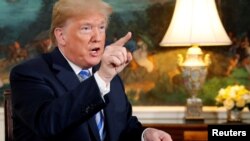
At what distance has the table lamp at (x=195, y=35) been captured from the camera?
4152mm

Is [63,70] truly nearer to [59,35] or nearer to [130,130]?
[59,35]

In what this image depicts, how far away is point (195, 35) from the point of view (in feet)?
13.6

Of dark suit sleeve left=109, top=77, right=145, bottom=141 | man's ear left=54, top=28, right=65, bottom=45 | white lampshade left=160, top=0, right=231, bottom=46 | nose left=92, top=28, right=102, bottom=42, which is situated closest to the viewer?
nose left=92, top=28, right=102, bottom=42

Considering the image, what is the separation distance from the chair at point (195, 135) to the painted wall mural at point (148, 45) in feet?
1.65

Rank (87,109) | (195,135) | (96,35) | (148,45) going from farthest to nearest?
(148,45), (195,135), (96,35), (87,109)

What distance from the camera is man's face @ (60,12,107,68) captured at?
2.18 metres

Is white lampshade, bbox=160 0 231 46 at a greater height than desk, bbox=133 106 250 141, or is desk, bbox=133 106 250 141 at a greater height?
white lampshade, bbox=160 0 231 46

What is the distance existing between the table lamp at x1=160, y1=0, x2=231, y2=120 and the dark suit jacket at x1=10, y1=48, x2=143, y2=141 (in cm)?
164

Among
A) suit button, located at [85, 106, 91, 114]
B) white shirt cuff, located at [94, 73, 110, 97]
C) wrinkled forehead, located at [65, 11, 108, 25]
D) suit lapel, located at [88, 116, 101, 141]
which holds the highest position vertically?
wrinkled forehead, located at [65, 11, 108, 25]

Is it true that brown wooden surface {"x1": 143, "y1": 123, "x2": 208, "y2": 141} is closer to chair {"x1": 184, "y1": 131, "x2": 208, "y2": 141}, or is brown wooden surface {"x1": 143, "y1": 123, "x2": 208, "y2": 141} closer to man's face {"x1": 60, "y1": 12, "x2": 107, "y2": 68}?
chair {"x1": 184, "y1": 131, "x2": 208, "y2": 141}

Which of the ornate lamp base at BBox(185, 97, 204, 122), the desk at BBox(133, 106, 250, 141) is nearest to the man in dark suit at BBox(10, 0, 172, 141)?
the ornate lamp base at BBox(185, 97, 204, 122)

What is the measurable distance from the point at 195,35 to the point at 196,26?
0.26 feet

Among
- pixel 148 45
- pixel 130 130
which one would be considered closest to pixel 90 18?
pixel 130 130

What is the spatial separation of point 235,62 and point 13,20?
1963 millimetres
